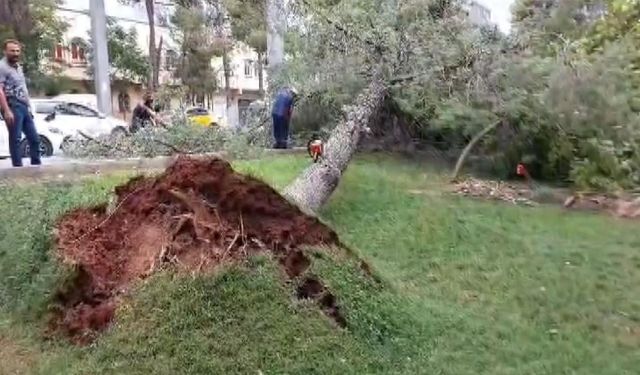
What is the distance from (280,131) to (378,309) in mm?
8360

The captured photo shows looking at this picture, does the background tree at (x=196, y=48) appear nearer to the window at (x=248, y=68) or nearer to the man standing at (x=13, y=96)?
the window at (x=248, y=68)

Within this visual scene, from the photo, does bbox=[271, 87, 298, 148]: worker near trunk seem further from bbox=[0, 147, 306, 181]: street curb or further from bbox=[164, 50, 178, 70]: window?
bbox=[164, 50, 178, 70]: window

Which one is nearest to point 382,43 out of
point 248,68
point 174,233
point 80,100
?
point 174,233

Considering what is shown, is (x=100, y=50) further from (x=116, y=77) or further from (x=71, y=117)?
(x=116, y=77)

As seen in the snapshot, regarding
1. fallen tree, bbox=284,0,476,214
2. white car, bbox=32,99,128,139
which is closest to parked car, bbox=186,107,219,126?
white car, bbox=32,99,128,139

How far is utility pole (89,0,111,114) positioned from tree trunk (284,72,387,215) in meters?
10.8

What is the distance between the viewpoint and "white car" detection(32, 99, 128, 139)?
16.4m

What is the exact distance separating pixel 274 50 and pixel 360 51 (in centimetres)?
384

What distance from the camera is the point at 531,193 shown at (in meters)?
10.7

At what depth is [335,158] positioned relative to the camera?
353 inches

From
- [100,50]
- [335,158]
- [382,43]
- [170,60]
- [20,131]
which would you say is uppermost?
[382,43]

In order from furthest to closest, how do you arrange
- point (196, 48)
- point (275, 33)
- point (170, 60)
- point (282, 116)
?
point (170, 60) → point (196, 48) → point (275, 33) → point (282, 116)

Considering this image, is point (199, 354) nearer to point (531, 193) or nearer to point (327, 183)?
point (327, 183)

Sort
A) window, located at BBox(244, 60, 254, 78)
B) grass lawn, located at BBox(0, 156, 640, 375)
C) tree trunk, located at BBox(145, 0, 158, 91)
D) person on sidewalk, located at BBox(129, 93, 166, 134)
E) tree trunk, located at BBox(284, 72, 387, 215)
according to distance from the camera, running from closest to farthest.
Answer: grass lawn, located at BBox(0, 156, 640, 375) < tree trunk, located at BBox(284, 72, 387, 215) < person on sidewalk, located at BBox(129, 93, 166, 134) < tree trunk, located at BBox(145, 0, 158, 91) < window, located at BBox(244, 60, 254, 78)
